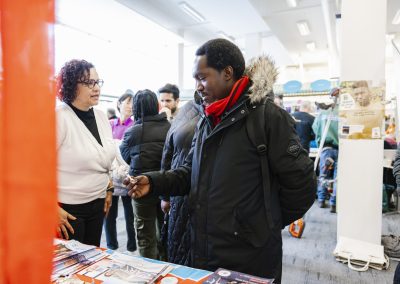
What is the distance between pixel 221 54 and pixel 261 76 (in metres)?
0.18

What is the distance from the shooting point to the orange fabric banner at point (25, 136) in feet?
0.84

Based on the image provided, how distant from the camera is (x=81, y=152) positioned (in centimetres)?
147

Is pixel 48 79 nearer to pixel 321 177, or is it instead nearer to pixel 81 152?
pixel 81 152

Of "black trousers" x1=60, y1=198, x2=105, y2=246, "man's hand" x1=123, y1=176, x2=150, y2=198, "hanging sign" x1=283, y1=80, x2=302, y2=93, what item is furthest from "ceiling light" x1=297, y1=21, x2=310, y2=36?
"man's hand" x1=123, y1=176, x2=150, y2=198

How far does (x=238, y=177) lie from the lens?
1.14m

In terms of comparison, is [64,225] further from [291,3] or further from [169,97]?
[291,3]

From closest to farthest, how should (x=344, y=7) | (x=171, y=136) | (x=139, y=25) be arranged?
(x=171, y=136)
(x=344, y=7)
(x=139, y=25)

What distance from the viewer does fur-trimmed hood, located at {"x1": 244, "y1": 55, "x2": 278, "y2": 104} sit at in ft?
3.81

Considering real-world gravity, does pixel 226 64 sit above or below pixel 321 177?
above

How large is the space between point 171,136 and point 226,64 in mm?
730

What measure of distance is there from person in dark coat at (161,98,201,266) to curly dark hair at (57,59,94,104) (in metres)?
0.56

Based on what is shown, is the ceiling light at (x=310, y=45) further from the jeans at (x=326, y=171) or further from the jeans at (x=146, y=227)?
A: the jeans at (x=146, y=227)

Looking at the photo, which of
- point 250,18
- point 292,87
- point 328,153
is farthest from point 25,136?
point 250,18

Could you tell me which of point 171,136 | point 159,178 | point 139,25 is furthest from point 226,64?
point 139,25
